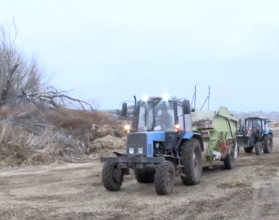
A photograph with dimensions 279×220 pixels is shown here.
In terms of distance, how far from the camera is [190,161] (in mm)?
10984

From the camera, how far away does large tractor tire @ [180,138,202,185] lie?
36.1 feet

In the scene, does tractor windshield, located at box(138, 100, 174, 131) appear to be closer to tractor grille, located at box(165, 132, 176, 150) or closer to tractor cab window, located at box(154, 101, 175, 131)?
tractor cab window, located at box(154, 101, 175, 131)

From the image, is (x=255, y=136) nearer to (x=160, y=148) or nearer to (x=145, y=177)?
(x=145, y=177)

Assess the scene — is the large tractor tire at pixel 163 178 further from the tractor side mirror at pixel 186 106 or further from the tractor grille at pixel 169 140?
the tractor side mirror at pixel 186 106

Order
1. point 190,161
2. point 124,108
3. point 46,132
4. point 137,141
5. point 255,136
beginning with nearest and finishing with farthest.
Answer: point 137,141, point 124,108, point 190,161, point 46,132, point 255,136

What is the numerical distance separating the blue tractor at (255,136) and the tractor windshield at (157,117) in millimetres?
12124

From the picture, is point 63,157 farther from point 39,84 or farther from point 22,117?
point 39,84

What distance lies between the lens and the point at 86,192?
34.4ft

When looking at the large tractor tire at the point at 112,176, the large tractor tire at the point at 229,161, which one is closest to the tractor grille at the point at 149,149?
the large tractor tire at the point at 112,176

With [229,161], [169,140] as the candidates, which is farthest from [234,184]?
[229,161]

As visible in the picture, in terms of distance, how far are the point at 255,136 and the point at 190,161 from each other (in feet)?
43.2

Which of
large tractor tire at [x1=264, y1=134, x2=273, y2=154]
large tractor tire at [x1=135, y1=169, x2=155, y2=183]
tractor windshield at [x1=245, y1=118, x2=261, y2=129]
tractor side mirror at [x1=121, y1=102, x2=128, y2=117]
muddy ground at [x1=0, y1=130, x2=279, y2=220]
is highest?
tractor windshield at [x1=245, y1=118, x2=261, y2=129]

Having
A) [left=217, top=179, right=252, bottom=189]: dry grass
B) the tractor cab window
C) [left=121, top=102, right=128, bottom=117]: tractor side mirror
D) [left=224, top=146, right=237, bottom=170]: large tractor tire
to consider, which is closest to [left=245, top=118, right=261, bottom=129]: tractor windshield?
[left=224, top=146, right=237, bottom=170]: large tractor tire

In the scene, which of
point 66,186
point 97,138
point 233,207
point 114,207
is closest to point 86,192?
point 66,186
